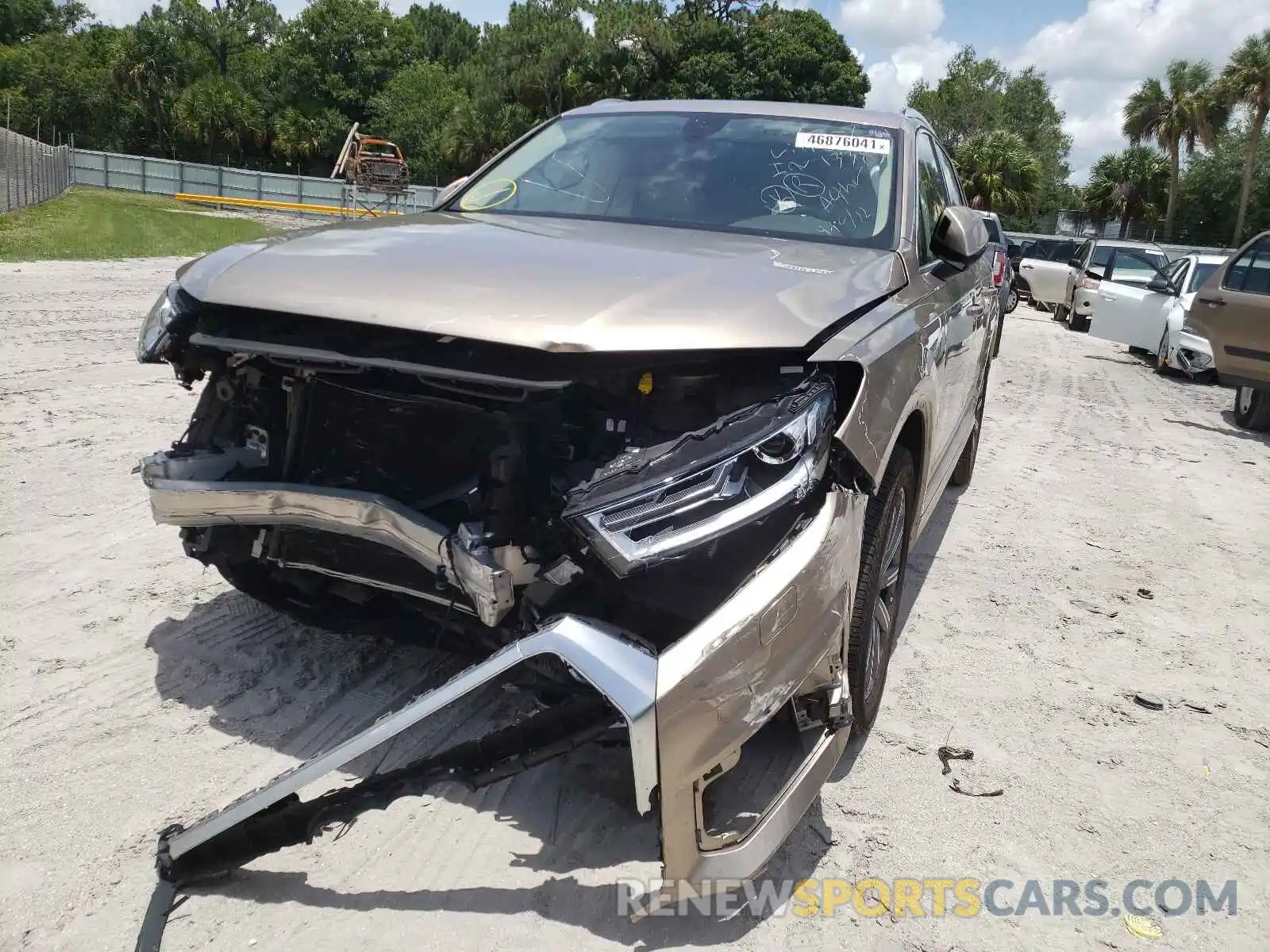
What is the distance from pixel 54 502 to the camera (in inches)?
188

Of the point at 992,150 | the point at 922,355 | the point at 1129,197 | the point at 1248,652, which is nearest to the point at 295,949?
the point at 922,355

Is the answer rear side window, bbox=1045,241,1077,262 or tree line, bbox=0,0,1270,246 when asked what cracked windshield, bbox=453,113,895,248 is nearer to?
rear side window, bbox=1045,241,1077,262

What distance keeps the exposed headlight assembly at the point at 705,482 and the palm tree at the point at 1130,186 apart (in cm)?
5728

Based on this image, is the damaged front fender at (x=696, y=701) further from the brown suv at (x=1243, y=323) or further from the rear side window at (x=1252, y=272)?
the rear side window at (x=1252, y=272)

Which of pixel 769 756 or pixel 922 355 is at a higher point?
pixel 922 355

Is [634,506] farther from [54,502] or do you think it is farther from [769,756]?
[54,502]

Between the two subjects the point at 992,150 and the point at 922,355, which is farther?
the point at 992,150

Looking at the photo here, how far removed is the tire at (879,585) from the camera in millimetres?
2883

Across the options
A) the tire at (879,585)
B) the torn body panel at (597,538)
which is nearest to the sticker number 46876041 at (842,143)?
the tire at (879,585)

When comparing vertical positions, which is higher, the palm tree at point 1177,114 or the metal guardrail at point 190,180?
the palm tree at point 1177,114

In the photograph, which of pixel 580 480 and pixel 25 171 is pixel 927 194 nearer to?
pixel 580 480

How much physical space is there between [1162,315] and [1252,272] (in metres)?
3.78

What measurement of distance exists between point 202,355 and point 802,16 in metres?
54.9

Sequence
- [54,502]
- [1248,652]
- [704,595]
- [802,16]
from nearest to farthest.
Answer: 1. [704,595]
2. [1248,652]
3. [54,502]
4. [802,16]
